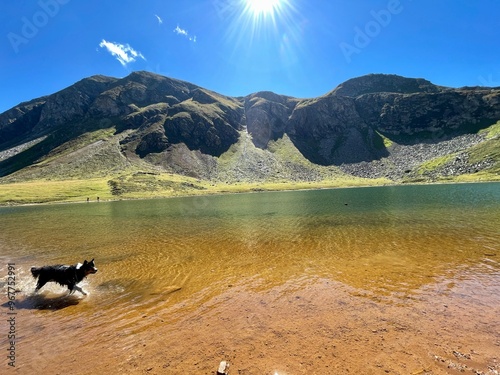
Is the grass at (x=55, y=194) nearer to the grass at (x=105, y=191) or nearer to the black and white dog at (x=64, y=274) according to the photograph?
the grass at (x=105, y=191)

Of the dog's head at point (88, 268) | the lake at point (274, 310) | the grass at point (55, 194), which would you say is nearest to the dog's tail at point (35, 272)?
the lake at point (274, 310)

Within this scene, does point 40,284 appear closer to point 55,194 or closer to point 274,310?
point 274,310

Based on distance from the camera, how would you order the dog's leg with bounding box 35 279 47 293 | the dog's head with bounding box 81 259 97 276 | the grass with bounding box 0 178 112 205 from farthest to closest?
the grass with bounding box 0 178 112 205 → the dog's head with bounding box 81 259 97 276 → the dog's leg with bounding box 35 279 47 293

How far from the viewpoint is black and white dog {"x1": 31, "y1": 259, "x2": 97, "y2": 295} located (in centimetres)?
1617

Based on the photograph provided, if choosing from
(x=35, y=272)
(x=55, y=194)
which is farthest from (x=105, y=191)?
(x=35, y=272)

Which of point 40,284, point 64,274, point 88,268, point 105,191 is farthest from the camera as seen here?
point 105,191

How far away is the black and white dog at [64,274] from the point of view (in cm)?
1617

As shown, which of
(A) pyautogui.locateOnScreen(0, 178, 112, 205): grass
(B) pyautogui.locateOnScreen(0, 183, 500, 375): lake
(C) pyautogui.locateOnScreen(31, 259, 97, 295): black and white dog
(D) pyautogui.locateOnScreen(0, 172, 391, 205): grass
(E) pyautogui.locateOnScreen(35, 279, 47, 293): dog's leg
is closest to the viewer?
(B) pyautogui.locateOnScreen(0, 183, 500, 375): lake

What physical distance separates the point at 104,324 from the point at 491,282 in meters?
19.5

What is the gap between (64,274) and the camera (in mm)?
16219

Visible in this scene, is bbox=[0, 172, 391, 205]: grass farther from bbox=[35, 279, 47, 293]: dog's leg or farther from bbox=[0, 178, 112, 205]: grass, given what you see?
bbox=[35, 279, 47, 293]: dog's leg

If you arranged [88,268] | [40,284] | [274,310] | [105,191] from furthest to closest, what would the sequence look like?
[105,191], [88,268], [40,284], [274,310]

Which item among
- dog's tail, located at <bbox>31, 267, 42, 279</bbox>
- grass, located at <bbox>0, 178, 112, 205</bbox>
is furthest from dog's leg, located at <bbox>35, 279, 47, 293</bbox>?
grass, located at <bbox>0, 178, 112, 205</bbox>

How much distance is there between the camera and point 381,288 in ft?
48.2
